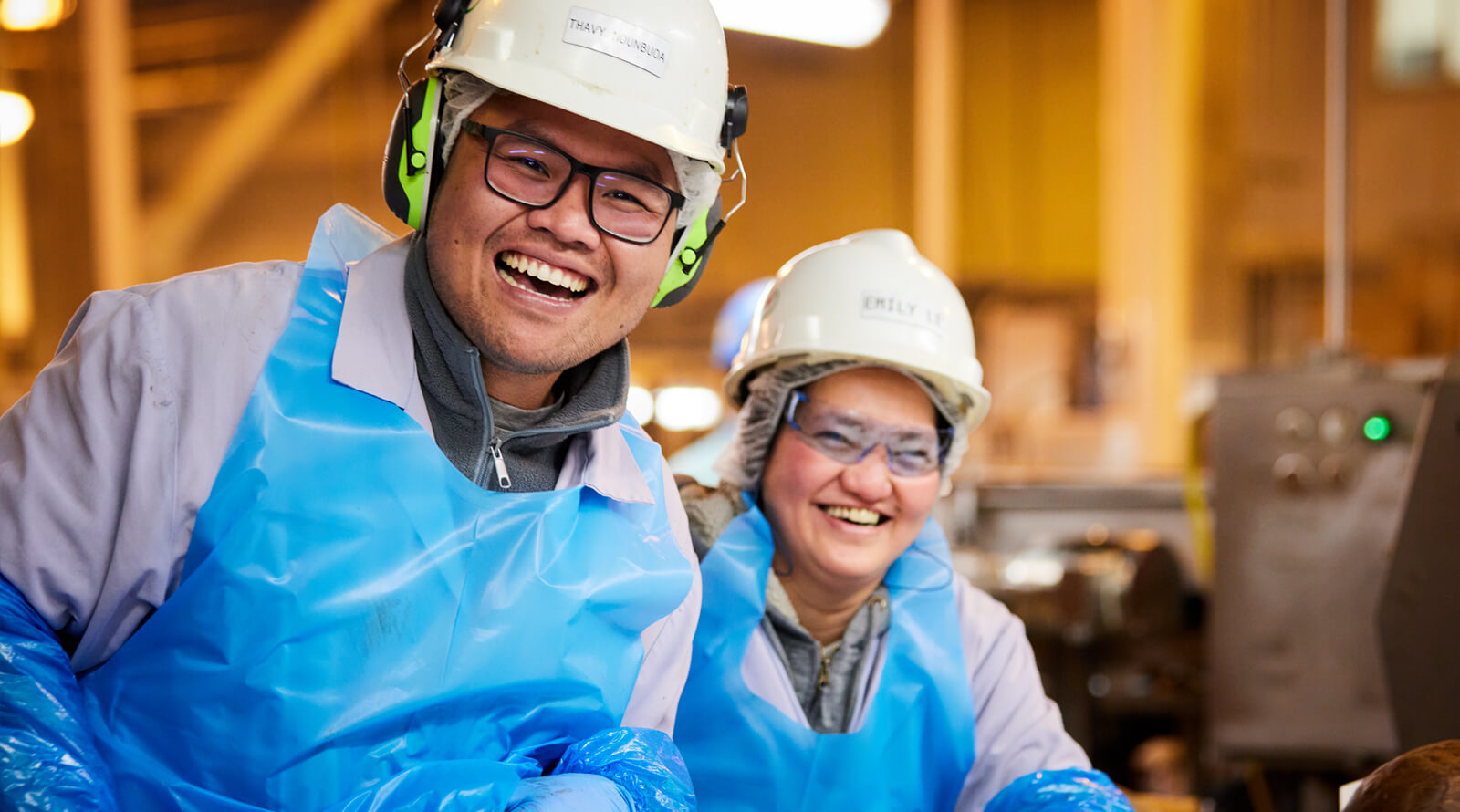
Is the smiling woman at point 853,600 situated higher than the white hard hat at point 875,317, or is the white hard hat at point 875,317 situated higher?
the white hard hat at point 875,317

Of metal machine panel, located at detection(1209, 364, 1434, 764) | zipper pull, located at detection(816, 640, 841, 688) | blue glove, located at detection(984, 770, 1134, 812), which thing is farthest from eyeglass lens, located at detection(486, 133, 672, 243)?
metal machine panel, located at detection(1209, 364, 1434, 764)

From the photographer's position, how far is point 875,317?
1751 mm

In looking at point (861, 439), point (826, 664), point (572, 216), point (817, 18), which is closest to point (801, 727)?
point (826, 664)

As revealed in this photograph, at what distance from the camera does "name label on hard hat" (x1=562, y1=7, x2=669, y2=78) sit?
4.18 feet

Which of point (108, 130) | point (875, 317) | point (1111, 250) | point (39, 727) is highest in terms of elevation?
point (108, 130)

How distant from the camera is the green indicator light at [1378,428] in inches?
103

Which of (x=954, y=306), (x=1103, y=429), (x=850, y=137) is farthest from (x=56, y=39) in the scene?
(x=1103, y=429)

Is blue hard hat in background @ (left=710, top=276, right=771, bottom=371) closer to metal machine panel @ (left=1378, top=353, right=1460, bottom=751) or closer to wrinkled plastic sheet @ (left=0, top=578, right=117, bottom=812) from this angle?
metal machine panel @ (left=1378, top=353, right=1460, bottom=751)

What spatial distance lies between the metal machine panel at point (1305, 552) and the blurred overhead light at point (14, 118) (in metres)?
5.42

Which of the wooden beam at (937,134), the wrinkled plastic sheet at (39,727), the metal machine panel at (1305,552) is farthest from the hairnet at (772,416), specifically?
the wooden beam at (937,134)

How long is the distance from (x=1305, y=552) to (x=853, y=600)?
1440 millimetres

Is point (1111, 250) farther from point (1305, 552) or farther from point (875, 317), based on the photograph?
point (875, 317)

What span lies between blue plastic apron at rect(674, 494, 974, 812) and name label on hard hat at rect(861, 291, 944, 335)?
368 millimetres

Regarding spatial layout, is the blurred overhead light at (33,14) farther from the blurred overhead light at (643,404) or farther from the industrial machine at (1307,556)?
the industrial machine at (1307,556)
